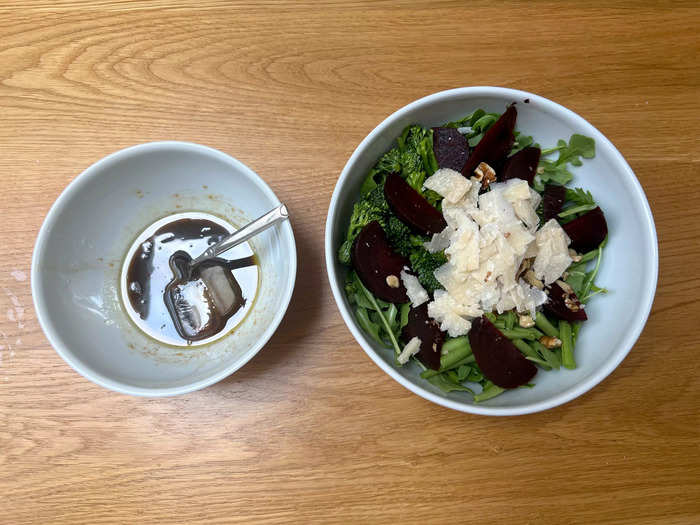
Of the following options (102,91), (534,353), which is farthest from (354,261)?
(102,91)

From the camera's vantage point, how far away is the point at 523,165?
1107 millimetres

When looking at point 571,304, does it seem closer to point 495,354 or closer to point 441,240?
point 495,354

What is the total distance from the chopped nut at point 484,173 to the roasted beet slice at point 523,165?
0.12ft

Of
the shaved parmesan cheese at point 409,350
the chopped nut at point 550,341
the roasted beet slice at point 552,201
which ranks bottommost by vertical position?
the chopped nut at point 550,341

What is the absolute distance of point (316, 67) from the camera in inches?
50.7

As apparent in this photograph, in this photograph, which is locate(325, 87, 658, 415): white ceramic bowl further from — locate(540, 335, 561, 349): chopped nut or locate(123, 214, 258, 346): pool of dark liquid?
locate(123, 214, 258, 346): pool of dark liquid

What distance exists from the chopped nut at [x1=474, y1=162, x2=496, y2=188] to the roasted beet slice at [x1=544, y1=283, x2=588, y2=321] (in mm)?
264

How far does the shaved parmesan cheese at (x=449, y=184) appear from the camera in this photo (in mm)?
1048

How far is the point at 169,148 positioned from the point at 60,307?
0.39 metres

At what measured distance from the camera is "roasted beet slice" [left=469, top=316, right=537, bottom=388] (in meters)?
1.05

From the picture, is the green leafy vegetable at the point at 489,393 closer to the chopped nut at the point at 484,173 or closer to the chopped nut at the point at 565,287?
the chopped nut at the point at 565,287

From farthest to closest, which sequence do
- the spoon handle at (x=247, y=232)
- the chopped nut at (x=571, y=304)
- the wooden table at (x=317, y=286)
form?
the wooden table at (x=317, y=286), the chopped nut at (x=571, y=304), the spoon handle at (x=247, y=232)

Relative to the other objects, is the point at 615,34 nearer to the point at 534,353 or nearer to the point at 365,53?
the point at 365,53

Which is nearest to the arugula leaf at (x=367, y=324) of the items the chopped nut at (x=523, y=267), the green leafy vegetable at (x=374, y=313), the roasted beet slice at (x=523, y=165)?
the green leafy vegetable at (x=374, y=313)
